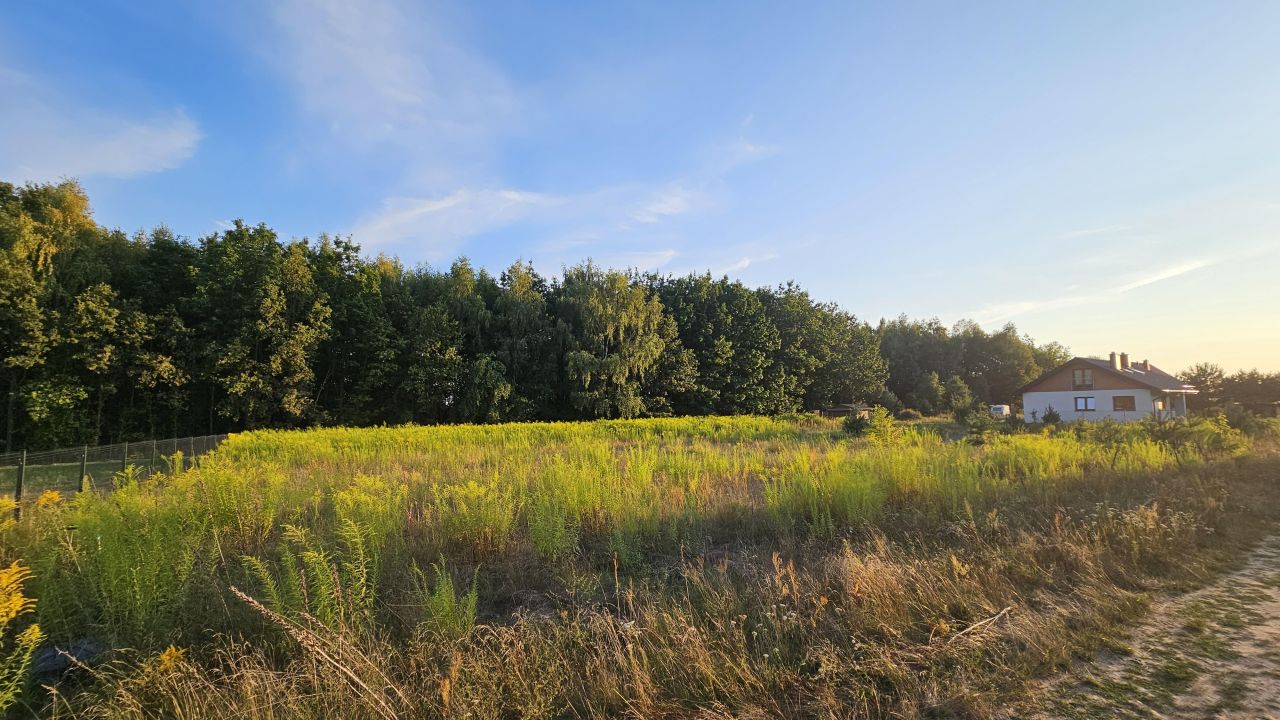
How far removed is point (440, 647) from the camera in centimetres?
305

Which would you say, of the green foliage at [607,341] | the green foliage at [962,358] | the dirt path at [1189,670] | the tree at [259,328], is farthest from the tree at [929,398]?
the dirt path at [1189,670]

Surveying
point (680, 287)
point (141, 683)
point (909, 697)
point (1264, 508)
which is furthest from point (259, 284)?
point (1264, 508)

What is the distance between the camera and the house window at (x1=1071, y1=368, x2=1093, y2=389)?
40.1 meters

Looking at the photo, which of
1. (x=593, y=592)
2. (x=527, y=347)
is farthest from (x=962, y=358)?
(x=593, y=592)

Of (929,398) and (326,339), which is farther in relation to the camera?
(929,398)

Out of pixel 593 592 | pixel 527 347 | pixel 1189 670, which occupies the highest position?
pixel 527 347

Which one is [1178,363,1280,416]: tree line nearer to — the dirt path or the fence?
the dirt path

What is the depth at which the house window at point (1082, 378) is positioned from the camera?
40.1 m

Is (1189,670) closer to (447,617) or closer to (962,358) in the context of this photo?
(447,617)

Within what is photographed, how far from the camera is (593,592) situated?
4121 millimetres

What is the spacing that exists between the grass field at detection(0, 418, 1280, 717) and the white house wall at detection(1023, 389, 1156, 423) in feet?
123

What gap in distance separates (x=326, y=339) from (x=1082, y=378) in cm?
5477

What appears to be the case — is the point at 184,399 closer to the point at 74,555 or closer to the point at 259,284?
the point at 259,284

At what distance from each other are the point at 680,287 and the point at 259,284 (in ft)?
98.6
